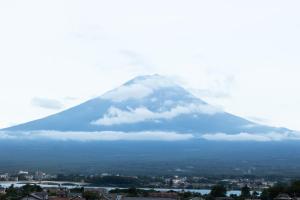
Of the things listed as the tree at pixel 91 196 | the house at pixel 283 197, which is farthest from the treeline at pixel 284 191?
the tree at pixel 91 196

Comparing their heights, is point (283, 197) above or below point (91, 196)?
below

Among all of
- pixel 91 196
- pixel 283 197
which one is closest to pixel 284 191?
pixel 283 197

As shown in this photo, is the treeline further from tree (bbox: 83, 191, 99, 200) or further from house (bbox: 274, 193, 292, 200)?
tree (bbox: 83, 191, 99, 200)

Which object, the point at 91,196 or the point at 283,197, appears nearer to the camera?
the point at 283,197

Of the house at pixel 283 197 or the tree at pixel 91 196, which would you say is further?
the tree at pixel 91 196

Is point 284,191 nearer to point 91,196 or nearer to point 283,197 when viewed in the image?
point 283,197

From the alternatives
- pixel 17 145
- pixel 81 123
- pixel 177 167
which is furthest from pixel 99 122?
pixel 177 167

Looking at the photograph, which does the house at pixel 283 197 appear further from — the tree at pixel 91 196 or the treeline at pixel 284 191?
the tree at pixel 91 196

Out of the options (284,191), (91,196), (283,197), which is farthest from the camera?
(284,191)

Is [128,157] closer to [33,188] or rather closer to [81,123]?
[81,123]

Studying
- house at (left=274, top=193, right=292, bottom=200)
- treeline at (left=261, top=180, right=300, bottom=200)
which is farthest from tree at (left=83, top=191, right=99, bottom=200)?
house at (left=274, top=193, right=292, bottom=200)

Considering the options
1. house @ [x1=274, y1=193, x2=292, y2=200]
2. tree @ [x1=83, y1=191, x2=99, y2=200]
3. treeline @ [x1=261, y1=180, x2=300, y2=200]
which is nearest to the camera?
house @ [x1=274, y1=193, x2=292, y2=200]
